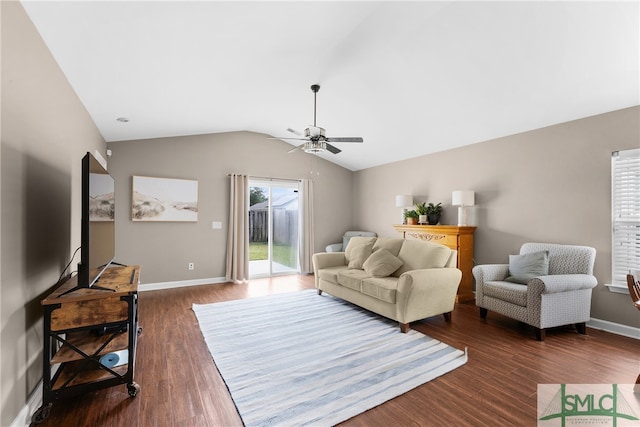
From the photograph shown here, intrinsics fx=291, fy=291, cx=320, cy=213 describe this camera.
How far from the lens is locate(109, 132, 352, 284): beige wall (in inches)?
194

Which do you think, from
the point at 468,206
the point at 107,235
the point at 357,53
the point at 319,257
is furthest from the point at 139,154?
the point at 468,206

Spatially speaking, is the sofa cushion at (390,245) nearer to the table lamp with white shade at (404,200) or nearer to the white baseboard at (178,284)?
the table lamp with white shade at (404,200)

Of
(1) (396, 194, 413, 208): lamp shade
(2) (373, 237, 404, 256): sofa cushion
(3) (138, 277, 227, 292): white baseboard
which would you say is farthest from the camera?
(1) (396, 194, 413, 208): lamp shade

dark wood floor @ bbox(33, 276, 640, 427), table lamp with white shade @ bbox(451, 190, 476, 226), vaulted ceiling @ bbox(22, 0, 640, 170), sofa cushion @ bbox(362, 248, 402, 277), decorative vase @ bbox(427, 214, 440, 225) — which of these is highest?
Answer: vaulted ceiling @ bbox(22, 0, 640, 170)

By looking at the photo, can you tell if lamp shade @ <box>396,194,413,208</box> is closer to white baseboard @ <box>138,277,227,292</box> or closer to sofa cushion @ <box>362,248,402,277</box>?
sofa cushion @ <box>362,248,402,277</box>

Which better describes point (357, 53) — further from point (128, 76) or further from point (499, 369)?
point (499, 369)

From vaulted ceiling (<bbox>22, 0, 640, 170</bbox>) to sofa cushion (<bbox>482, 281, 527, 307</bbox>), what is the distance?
2.14 meters

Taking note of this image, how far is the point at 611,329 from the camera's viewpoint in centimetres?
324

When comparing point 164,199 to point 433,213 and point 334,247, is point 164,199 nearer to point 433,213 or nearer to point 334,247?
point 334,247

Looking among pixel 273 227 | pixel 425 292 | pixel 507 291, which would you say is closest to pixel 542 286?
pixel 507 291

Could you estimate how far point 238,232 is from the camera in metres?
5.77

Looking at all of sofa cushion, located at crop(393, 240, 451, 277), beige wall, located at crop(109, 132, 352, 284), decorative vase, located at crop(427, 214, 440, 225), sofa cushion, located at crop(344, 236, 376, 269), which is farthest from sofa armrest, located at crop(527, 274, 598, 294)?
beige wall, located at crop(109, 132, 352, 284)

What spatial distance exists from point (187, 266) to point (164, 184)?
5.08 feet

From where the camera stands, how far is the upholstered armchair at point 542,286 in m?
2.98
